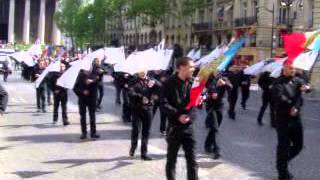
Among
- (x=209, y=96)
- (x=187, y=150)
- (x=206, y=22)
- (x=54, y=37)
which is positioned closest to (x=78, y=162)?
(x=209, y=96)

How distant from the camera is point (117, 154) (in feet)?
39.2

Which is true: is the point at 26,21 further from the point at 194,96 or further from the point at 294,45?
the point at 194,96

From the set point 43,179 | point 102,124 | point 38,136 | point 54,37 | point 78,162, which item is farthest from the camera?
point 54,37

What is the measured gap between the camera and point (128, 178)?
9.65 meters

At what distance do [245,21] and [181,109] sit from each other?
53143 mm

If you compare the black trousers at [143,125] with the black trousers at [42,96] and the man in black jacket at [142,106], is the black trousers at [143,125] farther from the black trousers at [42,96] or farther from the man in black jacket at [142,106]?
the black trousers at [42,96]

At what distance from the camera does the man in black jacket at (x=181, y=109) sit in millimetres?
8023

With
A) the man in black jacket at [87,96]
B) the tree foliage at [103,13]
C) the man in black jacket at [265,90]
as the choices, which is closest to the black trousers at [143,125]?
the man in black jacket at [87,96]

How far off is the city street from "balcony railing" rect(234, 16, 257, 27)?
41325mm

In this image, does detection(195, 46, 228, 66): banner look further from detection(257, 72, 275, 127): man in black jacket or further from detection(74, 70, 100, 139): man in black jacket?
detection(257, 72, 275, 127): man in black jacket

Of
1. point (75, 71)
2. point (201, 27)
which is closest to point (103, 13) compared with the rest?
point (201, 27)

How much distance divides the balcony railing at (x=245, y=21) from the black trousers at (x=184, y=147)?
51.3m

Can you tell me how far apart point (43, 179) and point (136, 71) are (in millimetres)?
2841

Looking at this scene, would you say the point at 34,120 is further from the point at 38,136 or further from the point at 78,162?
the point at 78,162
